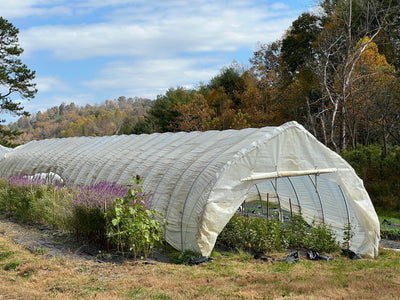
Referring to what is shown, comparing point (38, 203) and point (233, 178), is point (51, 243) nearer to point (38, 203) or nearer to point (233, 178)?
point (38, 203)

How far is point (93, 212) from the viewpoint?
8195 millimetres

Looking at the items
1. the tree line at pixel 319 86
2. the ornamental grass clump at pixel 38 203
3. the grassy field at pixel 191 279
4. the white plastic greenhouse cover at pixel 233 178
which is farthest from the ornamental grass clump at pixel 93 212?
the tree line at pixel 319 86

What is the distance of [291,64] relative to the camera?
121 ft

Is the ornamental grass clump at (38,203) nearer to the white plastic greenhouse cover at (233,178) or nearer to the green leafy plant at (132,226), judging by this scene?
the green leafy plant at (132,226)

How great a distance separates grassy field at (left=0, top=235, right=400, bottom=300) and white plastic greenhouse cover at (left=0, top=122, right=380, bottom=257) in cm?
94

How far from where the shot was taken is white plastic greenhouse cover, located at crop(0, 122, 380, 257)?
784cm

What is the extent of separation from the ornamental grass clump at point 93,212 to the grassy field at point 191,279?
0.92 meters

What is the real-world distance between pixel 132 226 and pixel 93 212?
1.22m

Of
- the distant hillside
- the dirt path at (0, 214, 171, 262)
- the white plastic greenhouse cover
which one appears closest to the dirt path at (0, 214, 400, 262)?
the dirt path at (0, 214, 171, 262)

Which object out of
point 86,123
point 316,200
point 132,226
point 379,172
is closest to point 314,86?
point 379,172

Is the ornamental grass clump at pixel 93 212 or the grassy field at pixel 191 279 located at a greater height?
the ornamental grass clump at pixel 93 212

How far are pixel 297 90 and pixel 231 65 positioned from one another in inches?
464

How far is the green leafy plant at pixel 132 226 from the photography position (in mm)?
7301

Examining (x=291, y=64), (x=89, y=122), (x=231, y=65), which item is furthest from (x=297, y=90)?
(x=89, y=122)
